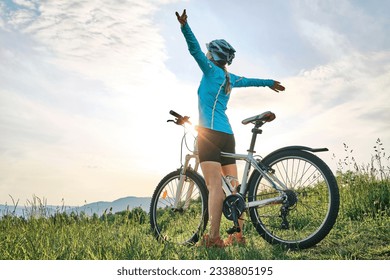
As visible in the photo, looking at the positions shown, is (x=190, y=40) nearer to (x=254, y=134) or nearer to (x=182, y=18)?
(x=182, y=18)

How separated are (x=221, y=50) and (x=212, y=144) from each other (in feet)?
3.78

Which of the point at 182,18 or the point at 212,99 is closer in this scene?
the point at 182,18

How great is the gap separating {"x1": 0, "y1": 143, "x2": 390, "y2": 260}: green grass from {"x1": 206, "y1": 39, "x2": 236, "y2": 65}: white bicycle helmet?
221 cm


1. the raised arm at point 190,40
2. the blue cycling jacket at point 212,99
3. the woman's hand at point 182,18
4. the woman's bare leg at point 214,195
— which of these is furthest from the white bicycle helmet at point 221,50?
the woman's bare leg at point 214,195

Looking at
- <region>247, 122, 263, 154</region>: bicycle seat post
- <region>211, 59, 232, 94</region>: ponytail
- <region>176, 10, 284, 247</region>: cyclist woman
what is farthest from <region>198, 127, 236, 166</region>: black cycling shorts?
<region>211, 59, 232, 94</region>: ponytail

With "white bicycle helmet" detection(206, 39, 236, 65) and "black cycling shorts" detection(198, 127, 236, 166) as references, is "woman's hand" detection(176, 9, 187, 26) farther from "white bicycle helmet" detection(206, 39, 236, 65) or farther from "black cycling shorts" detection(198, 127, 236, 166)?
"black cycling shorts" detection(198, 127, 236, 166)

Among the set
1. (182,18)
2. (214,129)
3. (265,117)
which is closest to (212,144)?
(214,129)

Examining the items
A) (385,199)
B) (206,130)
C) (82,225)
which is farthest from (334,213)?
(82,225)

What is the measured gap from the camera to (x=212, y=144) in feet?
17.4

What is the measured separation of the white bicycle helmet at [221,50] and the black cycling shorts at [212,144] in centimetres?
90

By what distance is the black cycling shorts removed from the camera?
5309 mm

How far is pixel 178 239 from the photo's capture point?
19.7ft

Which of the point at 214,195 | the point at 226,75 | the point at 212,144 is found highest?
the point at 226,75
